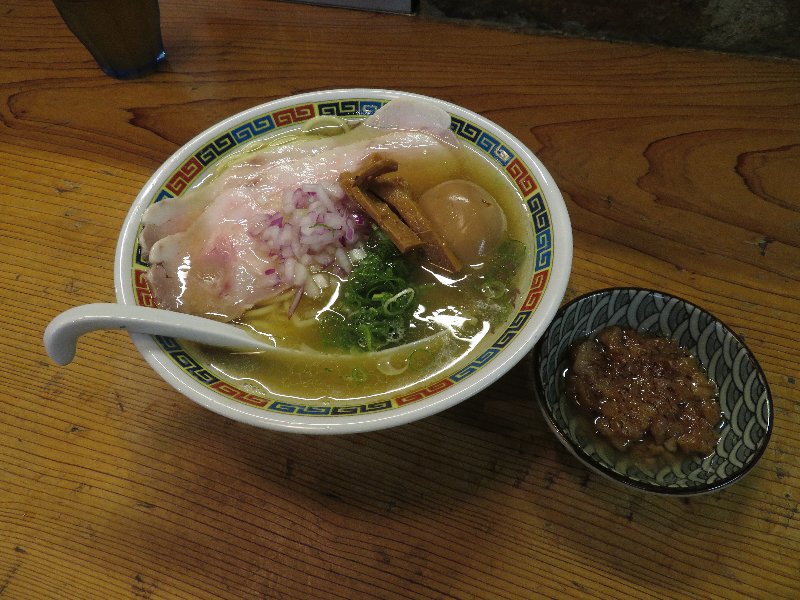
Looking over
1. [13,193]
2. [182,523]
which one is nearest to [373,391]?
[182,523]

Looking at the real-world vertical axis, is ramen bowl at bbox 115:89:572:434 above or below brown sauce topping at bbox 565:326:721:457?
above

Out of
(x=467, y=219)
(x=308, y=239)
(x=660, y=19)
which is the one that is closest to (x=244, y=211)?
(x=308, y=239)

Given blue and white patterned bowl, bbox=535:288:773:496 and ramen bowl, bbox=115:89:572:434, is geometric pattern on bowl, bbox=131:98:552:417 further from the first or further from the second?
blue and white patterned bowl, bbox=535:288:773:496

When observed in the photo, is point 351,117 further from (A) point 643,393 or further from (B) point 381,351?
(A) point 643,393

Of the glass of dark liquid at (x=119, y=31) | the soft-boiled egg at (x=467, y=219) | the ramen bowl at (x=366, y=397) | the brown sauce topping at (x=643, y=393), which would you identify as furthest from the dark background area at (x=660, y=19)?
the brown sauce topping at (x=643, y=393)

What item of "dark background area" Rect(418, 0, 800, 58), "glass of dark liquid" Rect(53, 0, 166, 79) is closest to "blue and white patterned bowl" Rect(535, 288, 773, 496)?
"dark background area" Rect(418, 0, 800, 58)

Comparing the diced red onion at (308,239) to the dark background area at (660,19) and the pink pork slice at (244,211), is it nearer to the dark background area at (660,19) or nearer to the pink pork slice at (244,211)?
the pink pork slice at (244,211)

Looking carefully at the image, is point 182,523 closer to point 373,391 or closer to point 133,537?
point 133,537
